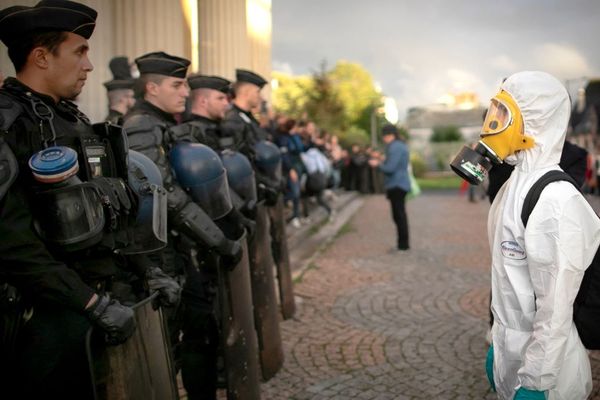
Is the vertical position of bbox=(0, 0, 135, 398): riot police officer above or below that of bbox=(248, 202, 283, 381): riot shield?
above

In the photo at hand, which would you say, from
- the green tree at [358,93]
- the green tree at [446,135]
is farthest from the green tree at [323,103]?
the green tree at [446,135]

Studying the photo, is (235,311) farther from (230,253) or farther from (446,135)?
(446,135)

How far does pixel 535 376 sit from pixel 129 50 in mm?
5517

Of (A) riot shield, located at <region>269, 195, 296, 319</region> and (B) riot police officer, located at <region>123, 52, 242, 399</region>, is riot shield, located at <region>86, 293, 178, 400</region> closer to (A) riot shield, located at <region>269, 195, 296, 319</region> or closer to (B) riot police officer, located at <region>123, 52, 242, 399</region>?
(B) riot police officer, located at <region>123, 52, 242, 399</region>

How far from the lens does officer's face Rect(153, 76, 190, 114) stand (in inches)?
143

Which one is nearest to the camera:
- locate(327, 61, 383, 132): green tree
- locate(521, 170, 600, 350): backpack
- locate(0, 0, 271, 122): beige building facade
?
locate(521, 170, 600, 350): backpack

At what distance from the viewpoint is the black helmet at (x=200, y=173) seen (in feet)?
10.8

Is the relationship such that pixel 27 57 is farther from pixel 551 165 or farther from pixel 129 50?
pixel 129 50

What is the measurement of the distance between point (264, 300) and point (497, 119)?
2.26m

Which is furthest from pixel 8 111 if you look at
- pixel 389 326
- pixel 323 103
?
pixel 323 103

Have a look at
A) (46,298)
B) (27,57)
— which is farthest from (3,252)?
(27,57)

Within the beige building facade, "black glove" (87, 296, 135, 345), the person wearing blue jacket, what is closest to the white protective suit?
"black glove" (87, 296, 135, 345)

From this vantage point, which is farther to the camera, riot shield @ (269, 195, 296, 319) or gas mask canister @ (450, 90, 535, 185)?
riot shield @ (269, 195, 296, 319)

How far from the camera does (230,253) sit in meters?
3.34
